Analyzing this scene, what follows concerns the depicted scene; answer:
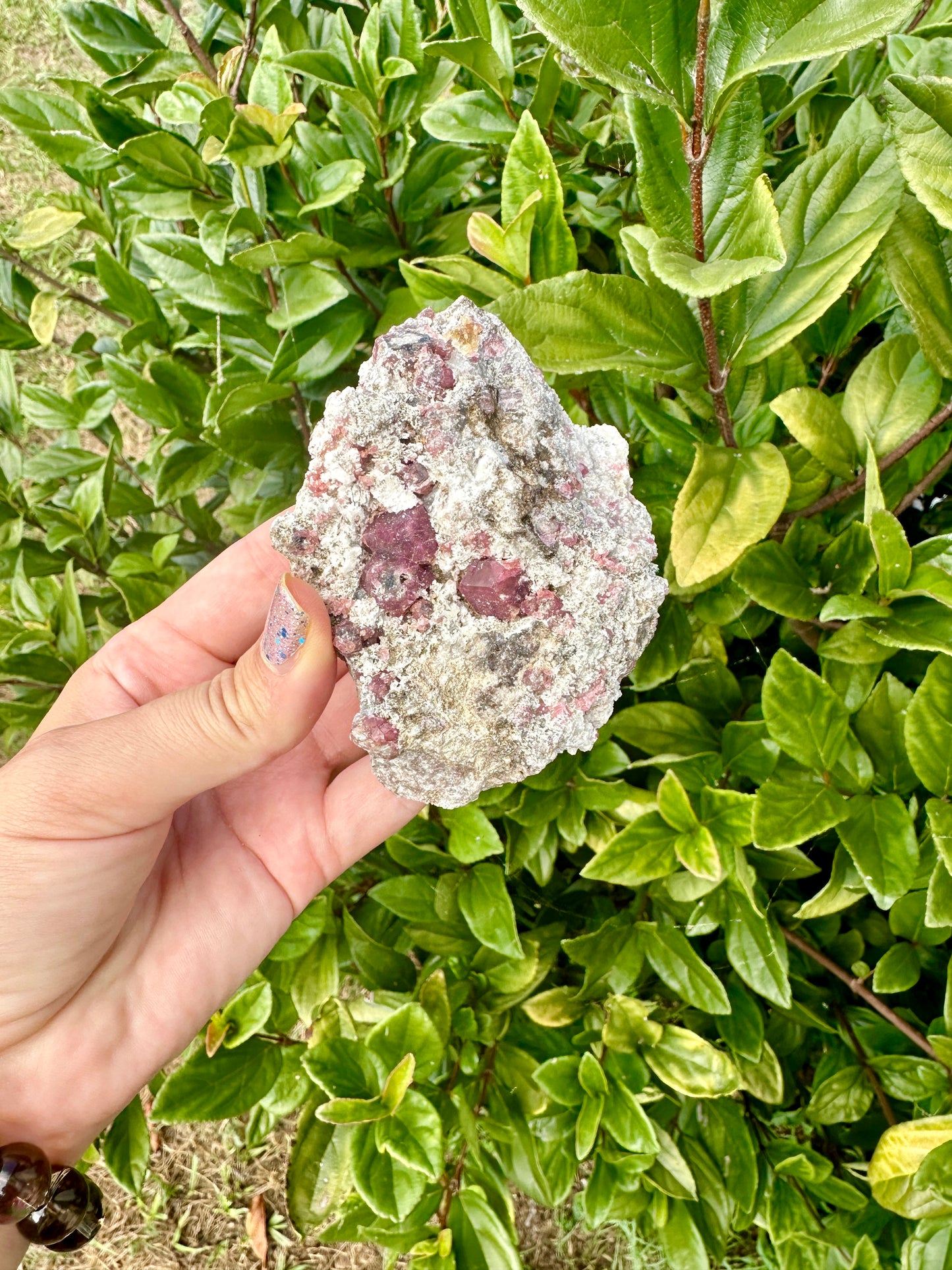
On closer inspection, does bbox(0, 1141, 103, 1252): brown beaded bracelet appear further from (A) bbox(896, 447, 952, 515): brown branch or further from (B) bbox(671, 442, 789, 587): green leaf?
(A) bbox(896, 447, 952, 515): brown branch

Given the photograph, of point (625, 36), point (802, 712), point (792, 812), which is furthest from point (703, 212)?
point (792, 812)

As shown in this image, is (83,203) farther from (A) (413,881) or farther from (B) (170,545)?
(A) (413,881)

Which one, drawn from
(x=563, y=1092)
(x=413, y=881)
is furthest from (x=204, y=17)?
(x=563, y=1092)

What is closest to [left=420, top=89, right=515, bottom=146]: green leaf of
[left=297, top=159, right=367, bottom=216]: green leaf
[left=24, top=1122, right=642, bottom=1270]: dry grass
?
[left=297, top=159, right=367, bottom=216]: green leaf

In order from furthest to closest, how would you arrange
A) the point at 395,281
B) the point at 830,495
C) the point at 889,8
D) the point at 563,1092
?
the point at 395,281
the point at 563,1092
the point at 830,495
the point at 889,8

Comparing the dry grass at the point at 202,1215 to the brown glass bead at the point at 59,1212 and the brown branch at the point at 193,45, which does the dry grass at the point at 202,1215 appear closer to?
the brown glass bead at the point at 59,1212

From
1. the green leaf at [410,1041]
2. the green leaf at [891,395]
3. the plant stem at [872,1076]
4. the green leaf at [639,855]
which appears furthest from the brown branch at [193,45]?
the plant stem at [872,1076]
